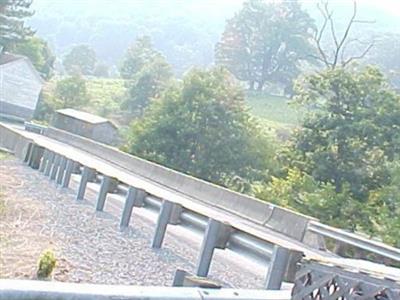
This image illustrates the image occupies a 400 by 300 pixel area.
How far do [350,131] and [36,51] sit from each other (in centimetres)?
6432

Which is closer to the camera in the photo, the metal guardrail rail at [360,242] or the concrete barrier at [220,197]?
the metal guardrail rail at [360,242]

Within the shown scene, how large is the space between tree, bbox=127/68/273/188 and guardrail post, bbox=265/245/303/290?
24.3 m

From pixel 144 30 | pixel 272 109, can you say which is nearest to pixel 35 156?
pixel 272 109

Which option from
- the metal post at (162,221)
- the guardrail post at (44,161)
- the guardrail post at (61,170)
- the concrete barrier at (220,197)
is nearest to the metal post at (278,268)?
the metal post at (162,221)

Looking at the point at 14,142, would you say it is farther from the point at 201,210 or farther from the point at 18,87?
the point at 18,87

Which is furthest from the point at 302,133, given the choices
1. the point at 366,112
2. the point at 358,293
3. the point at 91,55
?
the point at 91,55

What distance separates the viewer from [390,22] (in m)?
150

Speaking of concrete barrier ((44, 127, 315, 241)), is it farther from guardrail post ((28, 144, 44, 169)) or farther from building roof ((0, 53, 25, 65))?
building roof ((0, 53, 25, 65))

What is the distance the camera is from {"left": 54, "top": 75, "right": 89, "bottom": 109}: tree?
62.2m

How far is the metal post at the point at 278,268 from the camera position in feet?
19.1

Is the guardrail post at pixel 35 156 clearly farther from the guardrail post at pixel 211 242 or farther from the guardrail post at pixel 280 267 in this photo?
the guardrail post at pixel 280 267

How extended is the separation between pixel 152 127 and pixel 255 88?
218ft

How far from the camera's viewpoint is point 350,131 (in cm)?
2236

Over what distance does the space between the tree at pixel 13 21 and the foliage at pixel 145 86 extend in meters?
14.5
